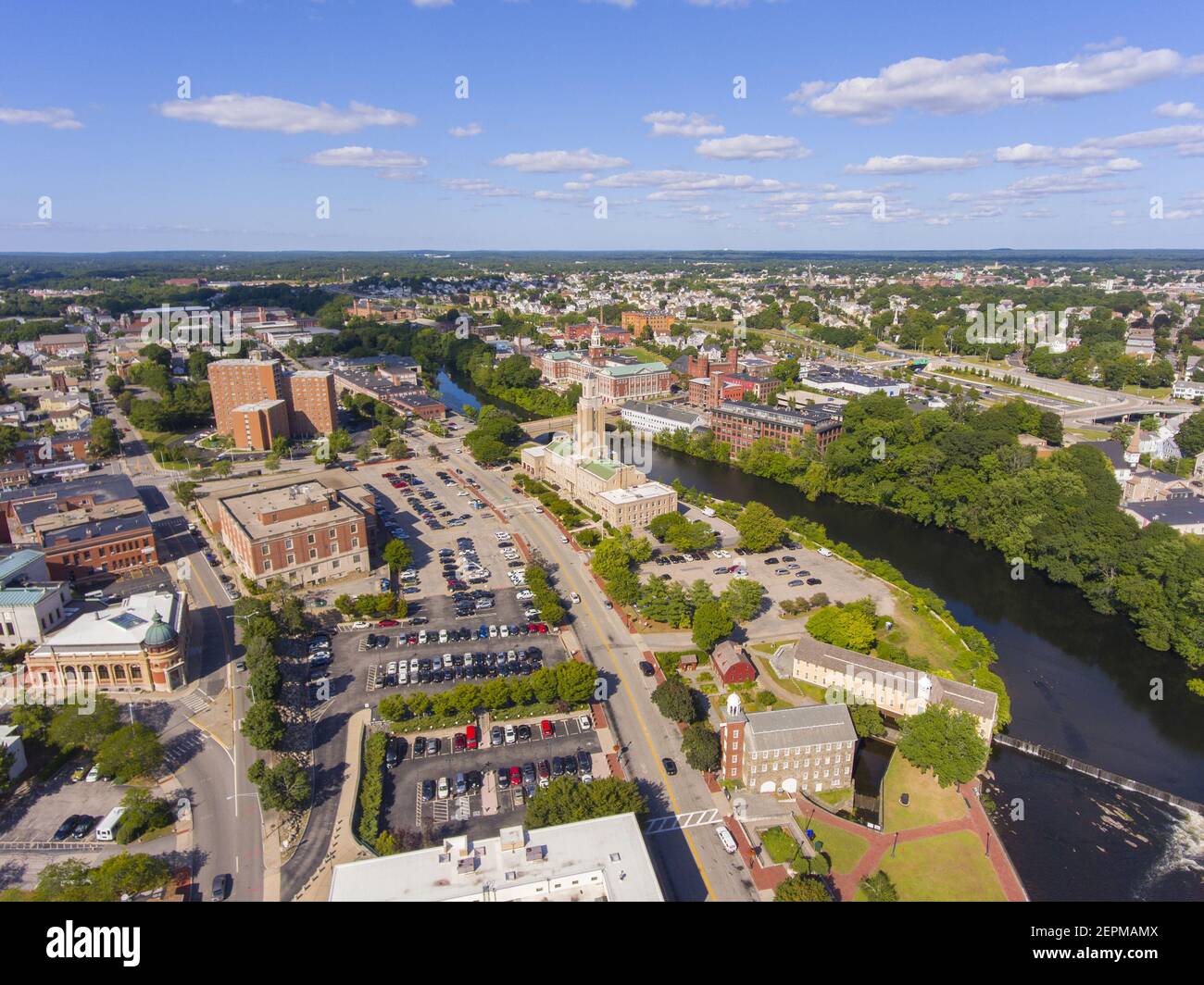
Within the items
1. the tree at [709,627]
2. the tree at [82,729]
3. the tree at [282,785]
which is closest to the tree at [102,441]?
the tree at [82,729]

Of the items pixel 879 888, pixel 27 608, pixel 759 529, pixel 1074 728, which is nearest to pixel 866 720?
pixel 879 888

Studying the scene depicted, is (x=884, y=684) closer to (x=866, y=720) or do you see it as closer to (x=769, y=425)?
(x=866, y=720)

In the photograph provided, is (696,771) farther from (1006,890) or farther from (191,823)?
(191,823)

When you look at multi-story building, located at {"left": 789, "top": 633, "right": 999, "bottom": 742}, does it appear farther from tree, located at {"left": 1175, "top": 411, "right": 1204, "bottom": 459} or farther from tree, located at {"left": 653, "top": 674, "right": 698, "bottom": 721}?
tree, located at {"left": 1175, "top": 411, "right": 1204, "bottom": 459}

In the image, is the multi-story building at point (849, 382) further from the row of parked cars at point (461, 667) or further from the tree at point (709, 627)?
the row of parked cars at point (461, 667)

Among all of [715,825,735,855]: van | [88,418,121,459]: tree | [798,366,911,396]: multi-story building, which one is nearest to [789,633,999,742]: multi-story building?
[715,825,735,855]: van
